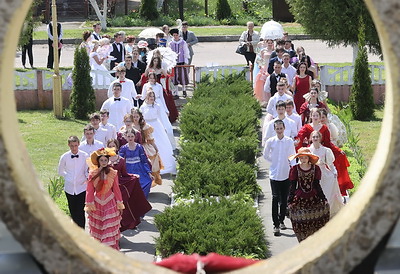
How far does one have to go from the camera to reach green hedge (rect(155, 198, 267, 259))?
33.5ft

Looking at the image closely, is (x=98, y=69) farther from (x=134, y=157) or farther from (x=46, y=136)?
(x=134, y=157)

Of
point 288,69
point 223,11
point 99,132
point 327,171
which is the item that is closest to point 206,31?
point 223,11

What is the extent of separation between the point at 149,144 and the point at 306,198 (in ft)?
12.8

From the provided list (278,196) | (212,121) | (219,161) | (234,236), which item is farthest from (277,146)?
(212,121)

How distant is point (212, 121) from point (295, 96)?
1.50m

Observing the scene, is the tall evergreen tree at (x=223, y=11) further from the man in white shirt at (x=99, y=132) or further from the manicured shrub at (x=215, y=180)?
the man in white shirt at (x=99, y=132)

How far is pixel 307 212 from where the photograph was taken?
33.1ft

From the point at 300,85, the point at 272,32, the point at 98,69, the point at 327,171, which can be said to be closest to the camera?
the point at 327,171

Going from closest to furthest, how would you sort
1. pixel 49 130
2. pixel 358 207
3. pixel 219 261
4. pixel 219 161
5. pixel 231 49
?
pixel 358 207, pixel 219 261, pixel 219 161, pixel 49 130, pixel 231 49

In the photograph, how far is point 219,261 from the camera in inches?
124

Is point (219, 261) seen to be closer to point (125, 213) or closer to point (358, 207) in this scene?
point (358, 207)

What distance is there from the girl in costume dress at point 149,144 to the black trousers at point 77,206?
2.16 m

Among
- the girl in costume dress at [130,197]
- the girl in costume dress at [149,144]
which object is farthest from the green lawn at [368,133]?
the girl in costume dress at [130,197]

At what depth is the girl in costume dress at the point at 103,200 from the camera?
10.4m
